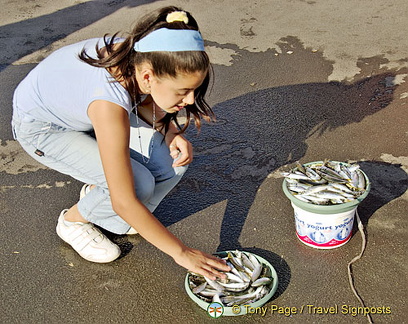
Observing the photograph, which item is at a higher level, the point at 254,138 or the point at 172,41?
the point at 172,41

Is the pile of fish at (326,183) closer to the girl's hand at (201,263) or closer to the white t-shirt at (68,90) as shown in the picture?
the girl's hand at (201,263)

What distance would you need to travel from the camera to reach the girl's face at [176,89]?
2.72 m

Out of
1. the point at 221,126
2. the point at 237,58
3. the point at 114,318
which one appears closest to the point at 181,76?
the point at 114,318

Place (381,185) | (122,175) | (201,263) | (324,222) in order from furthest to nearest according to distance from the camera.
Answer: (381,185)
(324,222)
(201,263)
(122,175)

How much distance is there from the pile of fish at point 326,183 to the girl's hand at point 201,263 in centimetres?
63

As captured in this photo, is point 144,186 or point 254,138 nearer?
point 144,186

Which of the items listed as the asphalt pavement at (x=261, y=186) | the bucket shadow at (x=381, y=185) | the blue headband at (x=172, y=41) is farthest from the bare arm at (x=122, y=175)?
the bucket shadow at (x=381, y=185)

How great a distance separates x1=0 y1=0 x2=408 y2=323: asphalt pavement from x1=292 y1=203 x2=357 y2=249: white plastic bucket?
0.23 feet

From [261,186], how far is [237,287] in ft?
3.83

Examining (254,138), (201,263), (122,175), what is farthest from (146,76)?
(254,138)

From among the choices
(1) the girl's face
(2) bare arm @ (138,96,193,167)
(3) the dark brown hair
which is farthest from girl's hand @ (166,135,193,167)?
(1) the girl's face

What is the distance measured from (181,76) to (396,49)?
3893 millimetres

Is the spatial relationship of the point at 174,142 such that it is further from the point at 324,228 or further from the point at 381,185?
the point at 381,185

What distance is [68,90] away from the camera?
3.06 m
